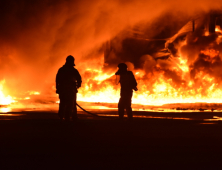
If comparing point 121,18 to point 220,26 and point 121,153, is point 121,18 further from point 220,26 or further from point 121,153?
point 121,153

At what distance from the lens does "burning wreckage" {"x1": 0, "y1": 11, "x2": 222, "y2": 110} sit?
28734 mm

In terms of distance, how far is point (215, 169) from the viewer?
4.74 metres

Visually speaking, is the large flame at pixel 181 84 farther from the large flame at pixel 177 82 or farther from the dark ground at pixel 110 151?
the dark ground at pixel 110 151

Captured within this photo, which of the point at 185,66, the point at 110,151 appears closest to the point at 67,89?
the point at 110,151

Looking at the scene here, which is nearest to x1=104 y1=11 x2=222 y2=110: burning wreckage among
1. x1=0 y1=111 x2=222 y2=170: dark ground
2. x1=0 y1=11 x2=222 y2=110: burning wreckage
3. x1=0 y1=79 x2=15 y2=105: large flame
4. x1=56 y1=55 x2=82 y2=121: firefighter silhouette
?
x1=0 y1=11 x2=222 y2=110: burning wreckage

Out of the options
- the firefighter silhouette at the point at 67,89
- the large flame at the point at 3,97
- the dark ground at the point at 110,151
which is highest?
the large flame at the point at 3,97

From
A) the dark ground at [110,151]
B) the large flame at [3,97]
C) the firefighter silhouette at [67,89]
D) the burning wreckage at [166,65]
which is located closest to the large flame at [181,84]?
the burning wreckage at [166,65]

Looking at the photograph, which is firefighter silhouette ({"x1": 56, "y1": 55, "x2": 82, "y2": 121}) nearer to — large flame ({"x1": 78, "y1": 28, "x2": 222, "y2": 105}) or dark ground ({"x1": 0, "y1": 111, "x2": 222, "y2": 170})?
dark ground ({"x1": 0, "y1": 111, "x2": 222, "y2": 170})

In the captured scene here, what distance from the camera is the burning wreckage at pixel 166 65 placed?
1131 inches

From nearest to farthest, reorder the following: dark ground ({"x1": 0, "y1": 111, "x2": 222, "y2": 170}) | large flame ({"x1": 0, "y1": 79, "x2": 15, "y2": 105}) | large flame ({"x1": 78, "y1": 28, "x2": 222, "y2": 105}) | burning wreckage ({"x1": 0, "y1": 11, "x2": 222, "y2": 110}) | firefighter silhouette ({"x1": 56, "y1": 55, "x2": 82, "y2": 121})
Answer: dark ground ({"x1": 0, "y1": 111, "x2": 222, "y2": 170}) < firefighter silhouette ({"x1": 56, "y1": 55, "x2": 82, "y2": 121}) < large flame ({"x1": 78, "y1": 28, "x2": 222, "y2": 105}) < burning wreckage ({"x1": 0, "y1": 11, "x2": 222, "y2": 110}) < large flame ({"x1": 0, "y1": 79, "x2": 15, "y2": 105})

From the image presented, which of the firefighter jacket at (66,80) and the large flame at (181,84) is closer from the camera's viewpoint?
the firefighter jacket at (66,80)

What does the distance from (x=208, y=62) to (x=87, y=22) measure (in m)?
10.6

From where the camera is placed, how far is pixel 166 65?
31109 millimetres

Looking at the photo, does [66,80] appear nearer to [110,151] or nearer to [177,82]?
[110,151]
